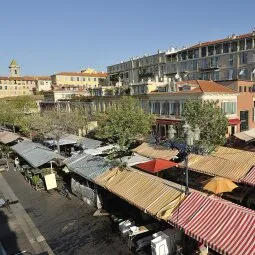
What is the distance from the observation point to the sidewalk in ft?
48.6

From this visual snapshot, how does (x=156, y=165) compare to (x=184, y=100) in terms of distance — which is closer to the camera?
(x=156, y=165)

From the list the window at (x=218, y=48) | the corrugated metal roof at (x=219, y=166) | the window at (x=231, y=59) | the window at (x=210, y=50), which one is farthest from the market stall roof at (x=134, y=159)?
the window at (x=210, y=50)

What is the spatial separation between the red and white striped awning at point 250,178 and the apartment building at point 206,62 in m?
38.9

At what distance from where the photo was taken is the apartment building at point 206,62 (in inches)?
2547

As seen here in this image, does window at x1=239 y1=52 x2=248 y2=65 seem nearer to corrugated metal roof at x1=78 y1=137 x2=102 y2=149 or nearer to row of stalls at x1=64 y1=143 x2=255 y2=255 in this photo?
corrugated metal roof at x1=78 y1=137 x2=102 y2=149

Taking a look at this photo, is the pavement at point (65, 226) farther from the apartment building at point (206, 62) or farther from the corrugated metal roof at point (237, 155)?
the apartment building at point (206, 62)

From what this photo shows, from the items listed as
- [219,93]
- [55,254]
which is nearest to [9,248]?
[55,254]

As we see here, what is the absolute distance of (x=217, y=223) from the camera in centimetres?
1143

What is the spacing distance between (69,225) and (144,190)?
17.3 ft

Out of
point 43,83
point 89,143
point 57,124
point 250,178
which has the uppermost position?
point 43,83

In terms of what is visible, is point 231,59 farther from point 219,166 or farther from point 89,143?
point 219,166

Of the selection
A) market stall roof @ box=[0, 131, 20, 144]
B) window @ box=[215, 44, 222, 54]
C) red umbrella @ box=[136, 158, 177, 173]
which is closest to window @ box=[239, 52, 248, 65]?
window @ box=[215, 44, 222, 54]

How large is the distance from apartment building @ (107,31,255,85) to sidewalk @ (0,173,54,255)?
4134cm

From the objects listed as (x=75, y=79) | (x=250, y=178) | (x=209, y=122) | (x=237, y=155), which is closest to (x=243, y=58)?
(x=209, y=122)
